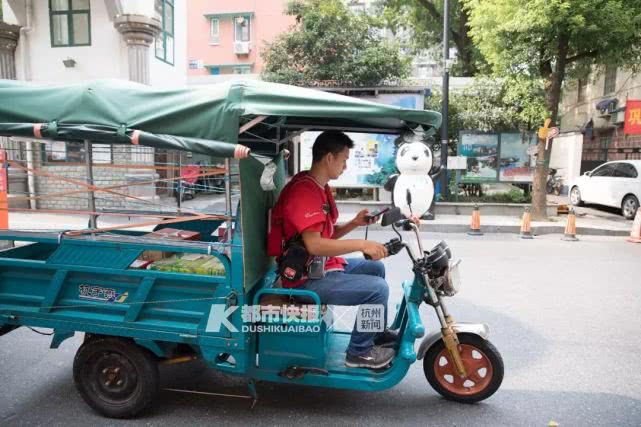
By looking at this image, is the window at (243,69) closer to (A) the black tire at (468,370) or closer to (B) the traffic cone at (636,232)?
(B) the traffic cone at (636,232)

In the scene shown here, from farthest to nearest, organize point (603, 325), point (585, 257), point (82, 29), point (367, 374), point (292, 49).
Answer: point (292, 49)
point (82, 29)
point (585, 257)
point (603, 325)
point (367, 374)

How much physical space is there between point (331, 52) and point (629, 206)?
973 centimetres

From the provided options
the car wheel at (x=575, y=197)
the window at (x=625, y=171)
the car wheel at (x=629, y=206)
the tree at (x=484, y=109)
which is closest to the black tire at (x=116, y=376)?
the tree at (x=484, y=109)

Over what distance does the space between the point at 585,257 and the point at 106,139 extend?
8.24 metres

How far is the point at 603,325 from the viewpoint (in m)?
5.04

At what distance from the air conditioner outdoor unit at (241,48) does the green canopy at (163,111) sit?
100ft

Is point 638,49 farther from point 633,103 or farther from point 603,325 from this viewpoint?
point 603,325

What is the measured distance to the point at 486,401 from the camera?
11.1ft

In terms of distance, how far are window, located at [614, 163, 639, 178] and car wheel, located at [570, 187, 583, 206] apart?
5.42ft

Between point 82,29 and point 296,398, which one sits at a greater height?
point 82,29

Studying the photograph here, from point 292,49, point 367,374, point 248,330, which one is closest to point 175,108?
point 248,330

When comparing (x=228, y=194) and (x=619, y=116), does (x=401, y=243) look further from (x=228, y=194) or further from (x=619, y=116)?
(x=619, y=116)

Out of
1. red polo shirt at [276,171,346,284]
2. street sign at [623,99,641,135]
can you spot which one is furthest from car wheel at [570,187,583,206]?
red polo shirt at [276,171,346,284]

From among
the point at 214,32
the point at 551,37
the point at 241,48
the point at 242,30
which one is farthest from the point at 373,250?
the point at 214,32
